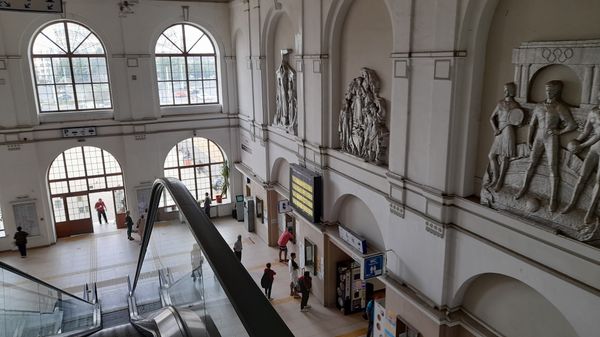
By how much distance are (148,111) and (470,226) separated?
14.0 metres

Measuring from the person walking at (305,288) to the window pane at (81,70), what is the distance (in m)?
11.3

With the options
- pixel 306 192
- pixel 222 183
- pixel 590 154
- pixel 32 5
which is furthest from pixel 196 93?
Answer: pixel 590 154

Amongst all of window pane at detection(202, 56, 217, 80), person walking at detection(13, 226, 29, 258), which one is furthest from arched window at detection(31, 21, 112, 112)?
person walking at detection(13, 226, 29, 258)

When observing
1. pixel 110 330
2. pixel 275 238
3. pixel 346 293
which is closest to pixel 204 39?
Answer: pixel 275 238

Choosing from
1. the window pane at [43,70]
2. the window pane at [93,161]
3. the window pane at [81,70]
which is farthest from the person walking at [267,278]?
the window pane at [43,70]

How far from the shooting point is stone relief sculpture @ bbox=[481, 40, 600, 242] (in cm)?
489

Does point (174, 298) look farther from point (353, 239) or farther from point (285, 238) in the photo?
point (285, 238)

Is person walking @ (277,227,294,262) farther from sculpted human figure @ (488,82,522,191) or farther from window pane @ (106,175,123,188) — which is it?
sculpted human figure @ (488,82,522,191)

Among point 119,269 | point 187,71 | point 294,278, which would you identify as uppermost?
point 187,71

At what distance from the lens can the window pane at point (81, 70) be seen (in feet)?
53.8

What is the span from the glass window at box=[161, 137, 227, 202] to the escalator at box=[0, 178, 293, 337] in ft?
23.5

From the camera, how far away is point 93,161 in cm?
1775

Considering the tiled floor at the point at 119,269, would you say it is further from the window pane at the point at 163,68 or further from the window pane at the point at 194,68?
the window pane at the point at 163,68

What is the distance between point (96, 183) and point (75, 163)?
111 centimetres
